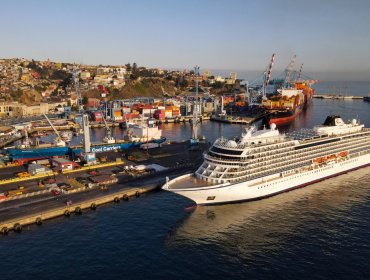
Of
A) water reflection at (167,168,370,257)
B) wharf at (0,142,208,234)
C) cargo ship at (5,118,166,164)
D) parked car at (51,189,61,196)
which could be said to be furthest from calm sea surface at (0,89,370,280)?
cargo ship at (5,118,166,164)

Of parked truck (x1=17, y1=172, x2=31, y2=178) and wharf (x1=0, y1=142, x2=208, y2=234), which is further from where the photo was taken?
parked truck (x1=17, y1=172, x2=31, y2=178)

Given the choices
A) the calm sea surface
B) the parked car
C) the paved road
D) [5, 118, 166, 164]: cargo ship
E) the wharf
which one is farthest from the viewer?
[5, 118, 166, 164]: cargo ship

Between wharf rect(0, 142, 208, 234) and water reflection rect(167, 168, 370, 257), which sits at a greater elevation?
wharf rect(0, 142, 208, 234)

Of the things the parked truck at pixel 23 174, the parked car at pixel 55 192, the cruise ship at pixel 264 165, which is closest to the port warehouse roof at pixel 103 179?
the parked car at pixel 55 192

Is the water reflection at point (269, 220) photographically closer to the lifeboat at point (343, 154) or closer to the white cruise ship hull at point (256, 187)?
the white cruise ship hull at point (256, 187)

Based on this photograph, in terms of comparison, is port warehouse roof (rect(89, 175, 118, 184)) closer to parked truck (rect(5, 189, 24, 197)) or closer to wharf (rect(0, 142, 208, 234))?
wharf (rect(0, 142, 208, 234))

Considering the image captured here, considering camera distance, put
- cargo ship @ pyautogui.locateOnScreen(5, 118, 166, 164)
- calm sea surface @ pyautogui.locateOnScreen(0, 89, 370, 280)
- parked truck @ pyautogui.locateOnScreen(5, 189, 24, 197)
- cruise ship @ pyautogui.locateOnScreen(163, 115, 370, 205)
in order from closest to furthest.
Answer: calm sea surface @ pyautogui.locateOnScreen(0, 89, 370, 280) → cruise ship @ pyautogui.locateOnScreen(163, 115, 370, 205) → parked truck @ pyautogui.locateOnScreen(5, 189, 24, 197) → cargo ship @ pyautogui.locateOnScreen(5, 118, 166, 164)

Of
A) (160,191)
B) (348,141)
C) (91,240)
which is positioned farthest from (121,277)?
(348,141)
